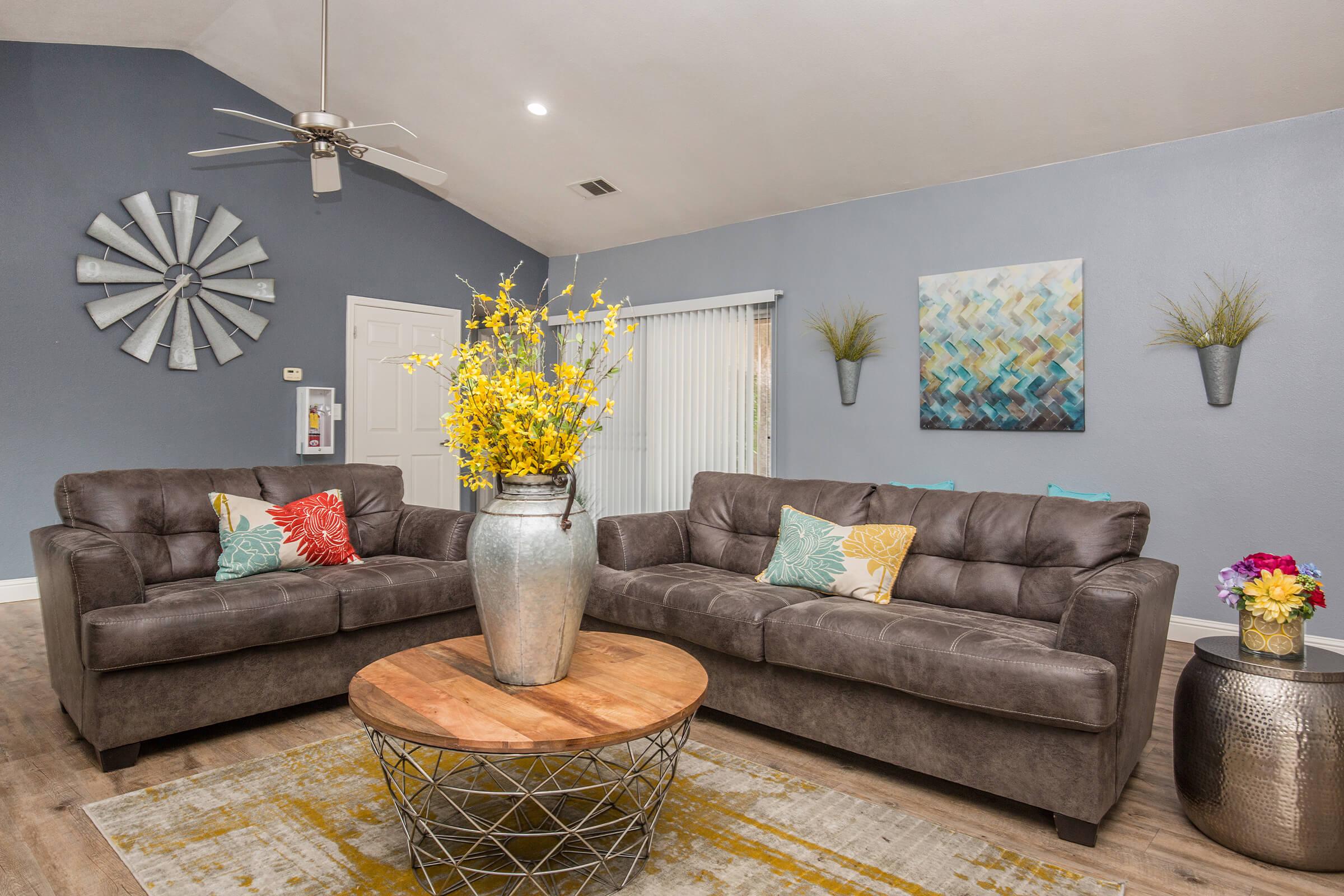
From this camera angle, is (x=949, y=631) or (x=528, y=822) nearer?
(x=528, y=822)

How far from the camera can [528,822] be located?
208 centimetres

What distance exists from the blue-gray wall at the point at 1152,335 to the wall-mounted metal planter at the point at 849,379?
0.06 m

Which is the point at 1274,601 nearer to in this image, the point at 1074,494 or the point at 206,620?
the point at 1074,494

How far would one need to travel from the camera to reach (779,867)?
193 cm

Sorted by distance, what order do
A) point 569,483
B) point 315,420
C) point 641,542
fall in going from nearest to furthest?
point 569,483 → point 641,542 → point 315,420

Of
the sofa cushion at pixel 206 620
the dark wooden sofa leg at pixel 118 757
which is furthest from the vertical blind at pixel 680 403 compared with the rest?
the dark wooden sofa leg at pixel 118 757

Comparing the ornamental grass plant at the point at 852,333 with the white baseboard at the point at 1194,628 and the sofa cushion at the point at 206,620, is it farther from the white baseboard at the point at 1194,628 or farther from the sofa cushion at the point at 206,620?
the sofa cushion at the point at 206,620

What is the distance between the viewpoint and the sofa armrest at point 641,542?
3.46 m

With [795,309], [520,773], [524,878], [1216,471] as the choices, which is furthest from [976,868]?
[795,309]

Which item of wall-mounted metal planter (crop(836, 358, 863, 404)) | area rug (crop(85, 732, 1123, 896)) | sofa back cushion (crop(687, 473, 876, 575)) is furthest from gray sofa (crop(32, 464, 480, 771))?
wall-mounted metal planter (crop(836, 358, 863, 404))

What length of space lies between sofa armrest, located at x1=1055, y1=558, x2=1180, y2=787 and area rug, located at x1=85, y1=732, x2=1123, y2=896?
0.48 metres

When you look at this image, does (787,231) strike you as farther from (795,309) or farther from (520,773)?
(520,773)

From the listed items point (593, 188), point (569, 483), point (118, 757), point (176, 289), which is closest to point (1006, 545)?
point (569, 483)

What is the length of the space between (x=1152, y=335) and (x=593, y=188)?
3780 millimetres
